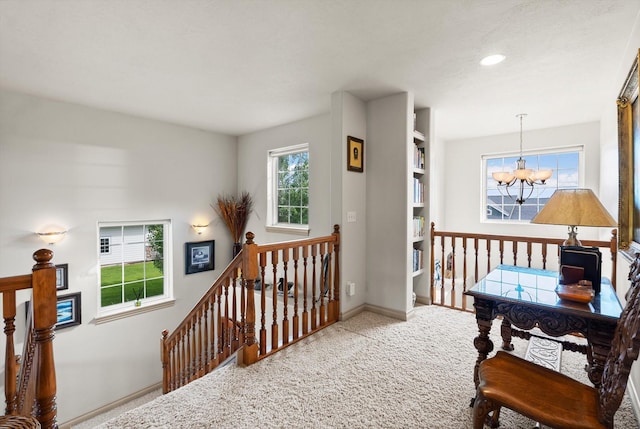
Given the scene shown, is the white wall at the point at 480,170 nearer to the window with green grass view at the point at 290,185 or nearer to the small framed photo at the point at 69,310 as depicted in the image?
the window with green grass view at the point at 290,185

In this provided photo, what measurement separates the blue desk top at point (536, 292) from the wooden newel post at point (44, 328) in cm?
206

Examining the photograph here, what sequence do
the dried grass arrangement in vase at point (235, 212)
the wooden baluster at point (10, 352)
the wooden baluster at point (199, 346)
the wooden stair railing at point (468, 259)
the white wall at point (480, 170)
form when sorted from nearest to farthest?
the wooden baluster at point (10, 352)
the wooden baluster at point (199, 346)
the wooden stair railing at point (468, 259)
the white wall at point (480, 170)
the dried grass arrangement in vase at point (235, 212)

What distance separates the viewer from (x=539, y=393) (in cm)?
129

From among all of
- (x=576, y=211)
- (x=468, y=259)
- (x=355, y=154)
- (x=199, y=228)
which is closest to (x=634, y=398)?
(x=576, y=211)

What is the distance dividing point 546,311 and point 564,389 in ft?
1.21

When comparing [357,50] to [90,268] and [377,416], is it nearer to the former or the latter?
[377,416]

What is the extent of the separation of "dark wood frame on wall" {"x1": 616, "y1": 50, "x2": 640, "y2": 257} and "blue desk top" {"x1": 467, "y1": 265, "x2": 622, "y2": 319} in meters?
0.33

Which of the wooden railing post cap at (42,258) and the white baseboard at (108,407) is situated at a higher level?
the wooden railing post cap at (42,258)

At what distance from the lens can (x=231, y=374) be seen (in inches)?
85.7

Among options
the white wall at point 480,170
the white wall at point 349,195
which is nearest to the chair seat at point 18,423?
the white wall at point 349,195

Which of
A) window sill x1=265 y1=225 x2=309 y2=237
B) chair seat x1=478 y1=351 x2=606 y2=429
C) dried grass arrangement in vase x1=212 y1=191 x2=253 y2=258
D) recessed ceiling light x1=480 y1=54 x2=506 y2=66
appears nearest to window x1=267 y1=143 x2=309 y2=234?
window sill x1=265 y1=225 x2=309 y2=237

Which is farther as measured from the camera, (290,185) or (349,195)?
(290,185)

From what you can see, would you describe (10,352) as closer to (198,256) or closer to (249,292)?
(249,292)

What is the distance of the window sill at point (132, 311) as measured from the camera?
12.6ft
